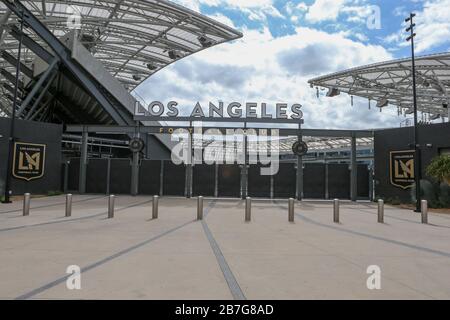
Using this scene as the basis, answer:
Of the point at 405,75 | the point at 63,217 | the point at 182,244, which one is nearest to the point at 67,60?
the point at 63,217

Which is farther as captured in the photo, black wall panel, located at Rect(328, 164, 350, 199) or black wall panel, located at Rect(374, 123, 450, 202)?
black wall panel, located at Rect(328, 164, 350, 199)

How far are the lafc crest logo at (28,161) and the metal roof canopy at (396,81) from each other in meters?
39.6

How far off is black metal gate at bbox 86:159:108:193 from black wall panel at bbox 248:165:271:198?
11.9 m

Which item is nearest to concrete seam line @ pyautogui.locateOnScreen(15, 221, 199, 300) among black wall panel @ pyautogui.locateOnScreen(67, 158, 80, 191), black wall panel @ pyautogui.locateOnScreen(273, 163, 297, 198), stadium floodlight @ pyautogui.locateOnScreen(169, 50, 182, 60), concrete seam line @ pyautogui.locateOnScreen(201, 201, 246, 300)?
concrete seam line @ pyautogui.locateOnScreen(201, 201, 246, 300)

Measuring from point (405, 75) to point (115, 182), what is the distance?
4201 centimetres

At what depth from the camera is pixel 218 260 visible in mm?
6660

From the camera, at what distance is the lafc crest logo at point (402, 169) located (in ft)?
74.5

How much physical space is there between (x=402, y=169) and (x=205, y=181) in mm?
14430

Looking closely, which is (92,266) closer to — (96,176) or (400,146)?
(400,146)

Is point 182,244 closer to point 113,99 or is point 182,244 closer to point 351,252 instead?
point 351,252

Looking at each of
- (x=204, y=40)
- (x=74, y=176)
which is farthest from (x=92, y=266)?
(x=204, y=40)

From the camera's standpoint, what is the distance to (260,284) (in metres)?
5.13

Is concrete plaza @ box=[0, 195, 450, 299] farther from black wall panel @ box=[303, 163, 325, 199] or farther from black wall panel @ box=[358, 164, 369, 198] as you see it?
black wall panel @ box=[358, 164, 369, 198]

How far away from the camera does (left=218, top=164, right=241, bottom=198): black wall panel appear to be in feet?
89.9
